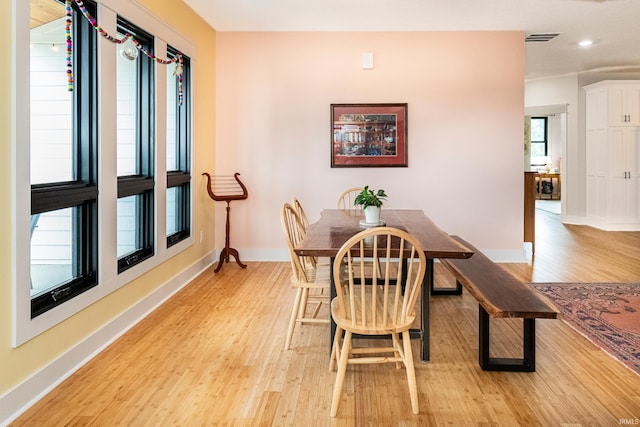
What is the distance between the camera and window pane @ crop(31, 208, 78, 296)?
8.16 feet

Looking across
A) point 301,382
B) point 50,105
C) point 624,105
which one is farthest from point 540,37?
point 50,105

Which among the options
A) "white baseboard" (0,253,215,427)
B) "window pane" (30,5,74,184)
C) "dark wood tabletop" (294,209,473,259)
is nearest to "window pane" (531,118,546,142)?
"dark wood tabletop" (294,209,473,259)

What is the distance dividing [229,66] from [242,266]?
225 cm

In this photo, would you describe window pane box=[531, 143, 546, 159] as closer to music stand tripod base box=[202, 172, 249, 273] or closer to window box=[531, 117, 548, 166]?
window box=[531, 117, 548, 166]

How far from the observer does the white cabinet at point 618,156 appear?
7.70m

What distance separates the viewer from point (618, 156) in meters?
7.77

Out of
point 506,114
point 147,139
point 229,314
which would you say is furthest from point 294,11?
point 229,314

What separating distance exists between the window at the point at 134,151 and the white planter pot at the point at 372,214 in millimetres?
1671

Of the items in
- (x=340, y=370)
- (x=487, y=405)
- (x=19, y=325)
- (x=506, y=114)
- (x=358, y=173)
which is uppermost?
(x=506, y=114)

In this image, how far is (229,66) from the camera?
5477 millimetres

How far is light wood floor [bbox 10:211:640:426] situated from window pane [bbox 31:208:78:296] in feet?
1.71

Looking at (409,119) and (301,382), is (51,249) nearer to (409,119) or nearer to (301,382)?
(301,382)

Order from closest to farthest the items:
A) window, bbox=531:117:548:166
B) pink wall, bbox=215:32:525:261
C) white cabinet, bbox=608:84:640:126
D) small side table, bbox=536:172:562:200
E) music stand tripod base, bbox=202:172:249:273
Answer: music stand tripod base, bbox=202:172:249:273, pink wall, bbox=215:32:525:261, white cabinet, bbox=608:84:640:126, small side table, bbox=536:172:562:200, window, bbox=531:117:548:166

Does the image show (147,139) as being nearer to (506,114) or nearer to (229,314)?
(229,314)
